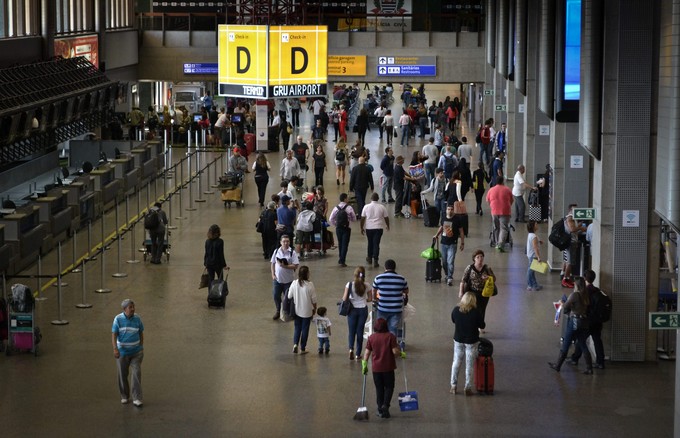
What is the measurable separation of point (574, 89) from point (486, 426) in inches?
275

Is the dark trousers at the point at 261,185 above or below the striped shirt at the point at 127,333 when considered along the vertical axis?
above

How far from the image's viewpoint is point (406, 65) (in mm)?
47594

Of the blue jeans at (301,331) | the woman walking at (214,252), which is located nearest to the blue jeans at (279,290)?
the woman walking at (214,252)

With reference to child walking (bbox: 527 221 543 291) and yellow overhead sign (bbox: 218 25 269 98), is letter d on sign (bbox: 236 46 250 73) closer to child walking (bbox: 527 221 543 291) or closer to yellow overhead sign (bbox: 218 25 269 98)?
yellow overhead sign (bbox: 218 25 269 98)

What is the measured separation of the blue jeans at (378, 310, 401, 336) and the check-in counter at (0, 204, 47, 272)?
26.5 ft

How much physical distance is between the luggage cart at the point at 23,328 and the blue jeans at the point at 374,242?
24.5 ft

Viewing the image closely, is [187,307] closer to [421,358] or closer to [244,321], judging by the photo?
[244,321]

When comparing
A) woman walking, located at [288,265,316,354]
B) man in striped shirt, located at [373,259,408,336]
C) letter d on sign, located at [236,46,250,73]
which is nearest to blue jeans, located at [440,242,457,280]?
woman walking, located at [288,265,316,354]

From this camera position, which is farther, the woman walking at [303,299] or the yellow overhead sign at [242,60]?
the yellow overhead sign at [242,60]

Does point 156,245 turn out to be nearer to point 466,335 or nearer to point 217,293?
point 217,293

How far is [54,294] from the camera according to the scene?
20609 millimetres

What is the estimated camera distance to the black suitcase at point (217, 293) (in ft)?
64.3

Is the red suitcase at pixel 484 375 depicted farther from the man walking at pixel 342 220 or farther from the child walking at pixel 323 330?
the man walking at pixel 342 220

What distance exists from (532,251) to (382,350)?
23.0ft
